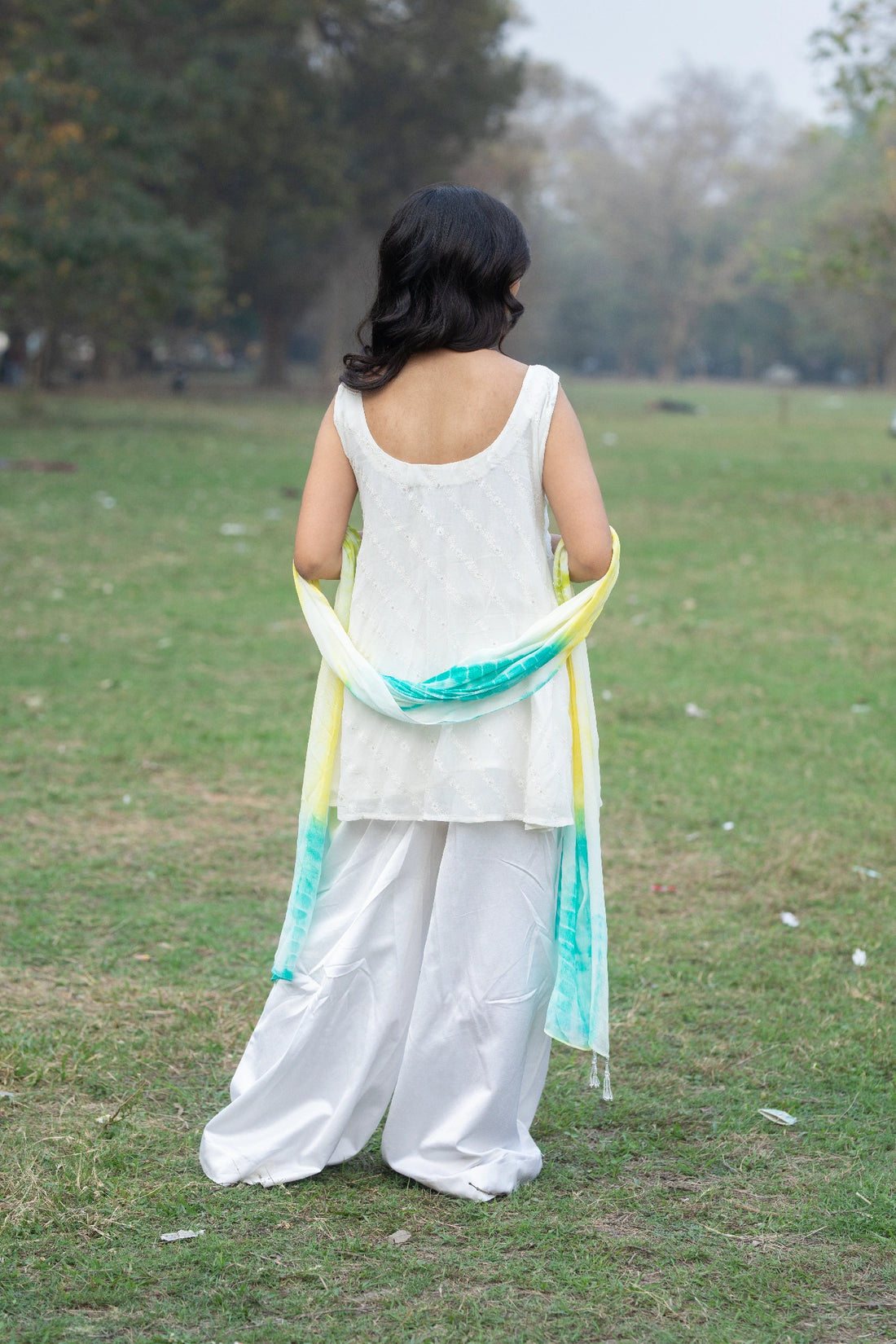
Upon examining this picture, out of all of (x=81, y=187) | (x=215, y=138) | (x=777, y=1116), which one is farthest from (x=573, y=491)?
(x=215, y=138)

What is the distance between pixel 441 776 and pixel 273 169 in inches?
1202

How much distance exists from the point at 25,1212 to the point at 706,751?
4224mm

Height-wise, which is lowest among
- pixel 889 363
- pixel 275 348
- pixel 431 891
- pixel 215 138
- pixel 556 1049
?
pixel 556 1049

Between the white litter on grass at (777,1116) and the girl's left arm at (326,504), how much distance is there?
162cm

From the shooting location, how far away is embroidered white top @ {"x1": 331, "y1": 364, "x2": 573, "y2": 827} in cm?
280

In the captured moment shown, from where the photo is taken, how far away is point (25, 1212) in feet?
9.06

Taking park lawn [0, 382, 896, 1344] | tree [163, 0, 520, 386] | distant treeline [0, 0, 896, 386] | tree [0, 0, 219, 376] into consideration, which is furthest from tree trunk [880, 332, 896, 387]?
park lawn [0, 382, 896, 1344]

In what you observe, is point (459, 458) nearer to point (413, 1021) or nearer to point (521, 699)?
point (521, 699)

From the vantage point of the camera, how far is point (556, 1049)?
375 cm

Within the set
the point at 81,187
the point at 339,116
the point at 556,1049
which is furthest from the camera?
the point at 339,116

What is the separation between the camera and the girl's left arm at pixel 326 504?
287 cm

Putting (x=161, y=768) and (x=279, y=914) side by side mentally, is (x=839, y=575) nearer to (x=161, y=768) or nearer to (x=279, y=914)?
(x=161, y=768)

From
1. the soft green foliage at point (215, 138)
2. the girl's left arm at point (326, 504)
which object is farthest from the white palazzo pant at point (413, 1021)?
the soft green foliage at point (215, 138)

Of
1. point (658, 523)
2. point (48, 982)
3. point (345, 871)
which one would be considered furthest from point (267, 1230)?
point (658, 523)
